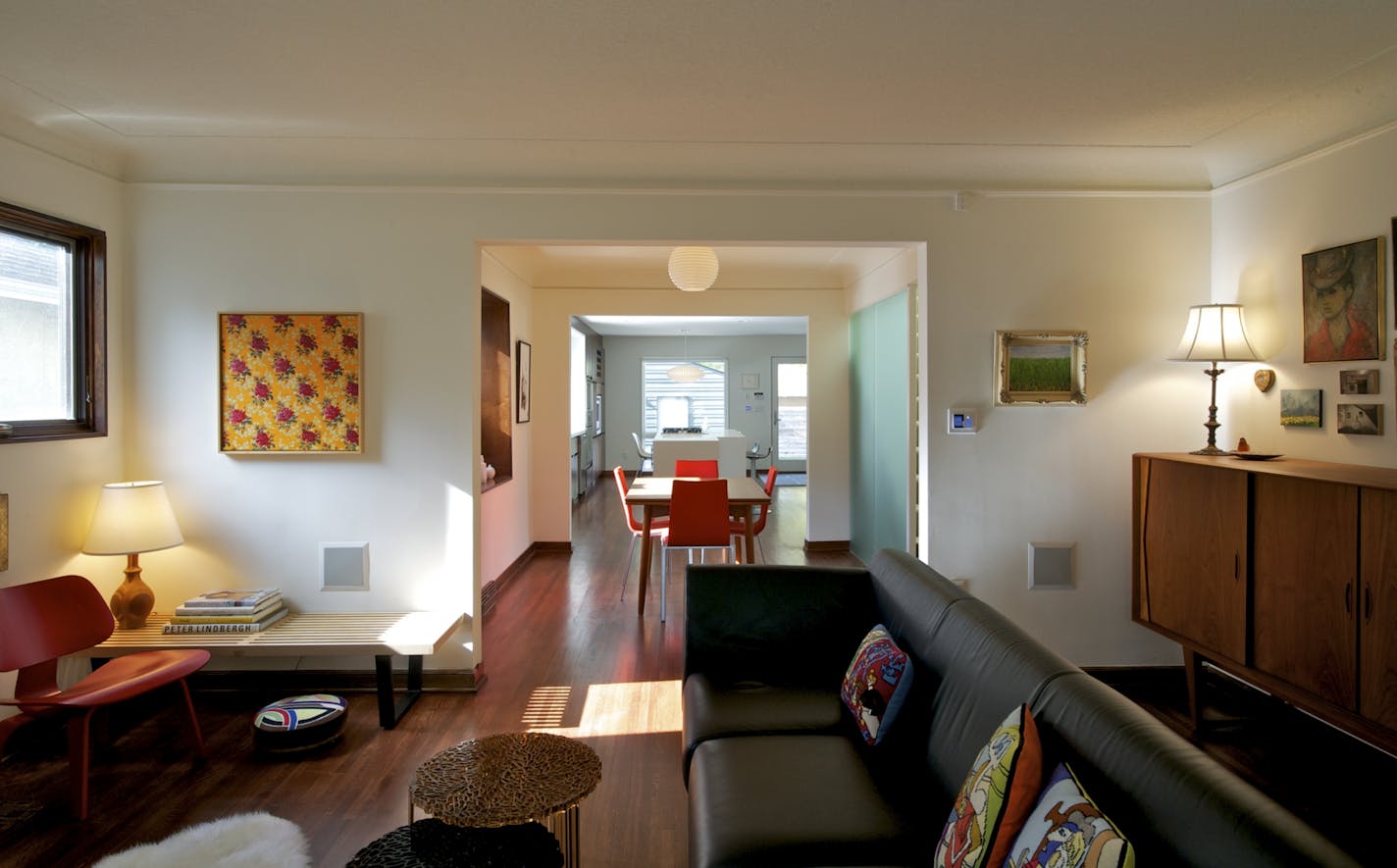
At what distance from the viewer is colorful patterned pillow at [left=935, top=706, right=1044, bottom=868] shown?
4.30 ft

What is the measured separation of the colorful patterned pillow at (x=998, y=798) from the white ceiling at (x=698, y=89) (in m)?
1.83

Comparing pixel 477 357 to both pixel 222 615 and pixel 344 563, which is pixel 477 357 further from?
pixel 222 615

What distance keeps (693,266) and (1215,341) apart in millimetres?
2720

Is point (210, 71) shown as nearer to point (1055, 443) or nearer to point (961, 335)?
point (961, 335)

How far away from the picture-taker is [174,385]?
11.7 ft

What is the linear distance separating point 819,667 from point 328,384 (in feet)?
8.28

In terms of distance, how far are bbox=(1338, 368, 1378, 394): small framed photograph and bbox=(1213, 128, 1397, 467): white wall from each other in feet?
0.08

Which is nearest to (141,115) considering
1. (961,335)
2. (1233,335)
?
(961,335)

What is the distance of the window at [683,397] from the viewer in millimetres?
12703

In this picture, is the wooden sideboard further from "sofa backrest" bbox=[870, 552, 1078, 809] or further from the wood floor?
the wood floor

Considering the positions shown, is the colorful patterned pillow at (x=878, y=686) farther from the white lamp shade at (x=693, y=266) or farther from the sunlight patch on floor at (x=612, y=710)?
the white lamp shade at (x=693, y=266)

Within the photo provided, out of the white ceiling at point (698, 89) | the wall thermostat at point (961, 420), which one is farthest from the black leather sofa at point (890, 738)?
the white ceiling at point (698, 89)

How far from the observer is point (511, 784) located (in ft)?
6.22

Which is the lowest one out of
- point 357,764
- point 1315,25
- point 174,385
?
point 357,764
